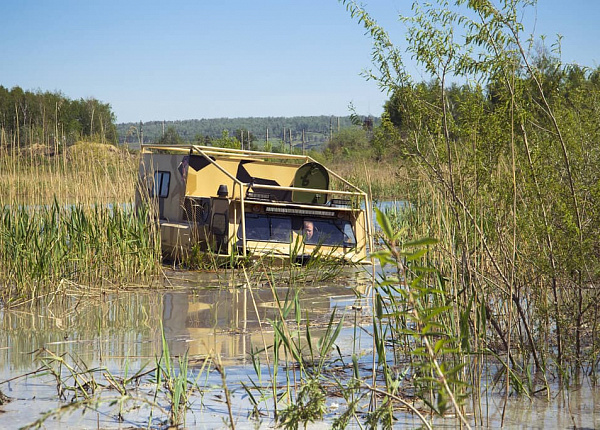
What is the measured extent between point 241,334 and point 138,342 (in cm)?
108

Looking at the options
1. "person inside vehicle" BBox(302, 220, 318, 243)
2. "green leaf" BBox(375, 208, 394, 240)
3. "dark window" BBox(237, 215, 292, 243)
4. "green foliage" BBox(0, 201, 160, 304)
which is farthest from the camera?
"person inside vehicle" BBox(302, 220, 318, 243)

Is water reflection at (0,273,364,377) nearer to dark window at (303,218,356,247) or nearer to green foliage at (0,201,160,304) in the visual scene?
green foliage at (0,201,160,304)

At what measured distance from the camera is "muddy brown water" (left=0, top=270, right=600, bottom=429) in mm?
5266

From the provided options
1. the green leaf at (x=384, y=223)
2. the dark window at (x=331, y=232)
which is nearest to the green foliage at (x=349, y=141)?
the dark window at (x=331, y=232)

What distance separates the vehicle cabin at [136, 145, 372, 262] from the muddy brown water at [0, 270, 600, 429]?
61 centimetres

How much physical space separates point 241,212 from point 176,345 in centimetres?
515

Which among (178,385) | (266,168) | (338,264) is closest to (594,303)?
(178,385)

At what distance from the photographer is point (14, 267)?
10.1 metres

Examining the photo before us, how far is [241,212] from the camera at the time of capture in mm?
12742

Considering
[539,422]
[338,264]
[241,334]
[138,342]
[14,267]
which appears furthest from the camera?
[338,264]

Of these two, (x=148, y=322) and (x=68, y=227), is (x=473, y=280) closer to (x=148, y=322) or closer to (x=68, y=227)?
(x=148, y=322)

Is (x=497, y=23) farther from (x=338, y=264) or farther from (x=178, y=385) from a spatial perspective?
(x=338, y=264)

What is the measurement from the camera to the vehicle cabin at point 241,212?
42.0 ft

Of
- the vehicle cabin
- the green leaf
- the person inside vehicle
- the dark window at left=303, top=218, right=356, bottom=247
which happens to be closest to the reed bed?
the vehicle cabin
